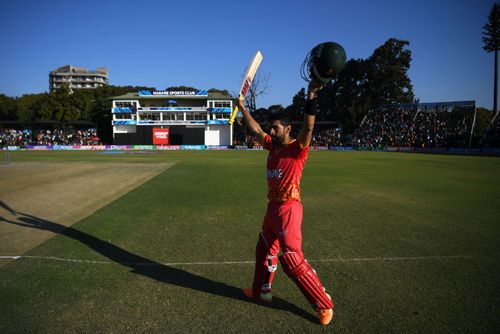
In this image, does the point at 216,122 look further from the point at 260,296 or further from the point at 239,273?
the point at 260,296

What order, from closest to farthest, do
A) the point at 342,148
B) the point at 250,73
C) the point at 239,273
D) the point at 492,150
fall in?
the point at 250,73
the point at 239,273
the point at 492,150
the point at 342,148

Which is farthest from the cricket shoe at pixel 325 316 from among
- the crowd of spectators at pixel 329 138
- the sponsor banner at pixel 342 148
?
the crowd of spectators at pixel 329 138

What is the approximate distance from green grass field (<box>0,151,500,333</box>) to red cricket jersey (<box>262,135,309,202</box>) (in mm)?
1377

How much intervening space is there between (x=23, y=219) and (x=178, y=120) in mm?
63556

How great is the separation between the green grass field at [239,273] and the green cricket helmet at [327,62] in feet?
8.82

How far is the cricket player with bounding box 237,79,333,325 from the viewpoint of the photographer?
11.2 ft

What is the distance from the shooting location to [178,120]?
69.2m

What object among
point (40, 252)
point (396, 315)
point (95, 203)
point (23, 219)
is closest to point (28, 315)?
point (40, 252)

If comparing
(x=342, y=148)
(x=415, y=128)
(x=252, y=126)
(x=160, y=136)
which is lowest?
(x=342, y=148)

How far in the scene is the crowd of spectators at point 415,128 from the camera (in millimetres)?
49531

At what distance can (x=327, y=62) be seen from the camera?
3.19 metres

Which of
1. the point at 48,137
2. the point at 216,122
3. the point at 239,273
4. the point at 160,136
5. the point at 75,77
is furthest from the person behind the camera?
the point at 75,77

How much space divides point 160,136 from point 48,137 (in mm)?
23445

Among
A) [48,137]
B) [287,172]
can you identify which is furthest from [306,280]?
[48,137]
